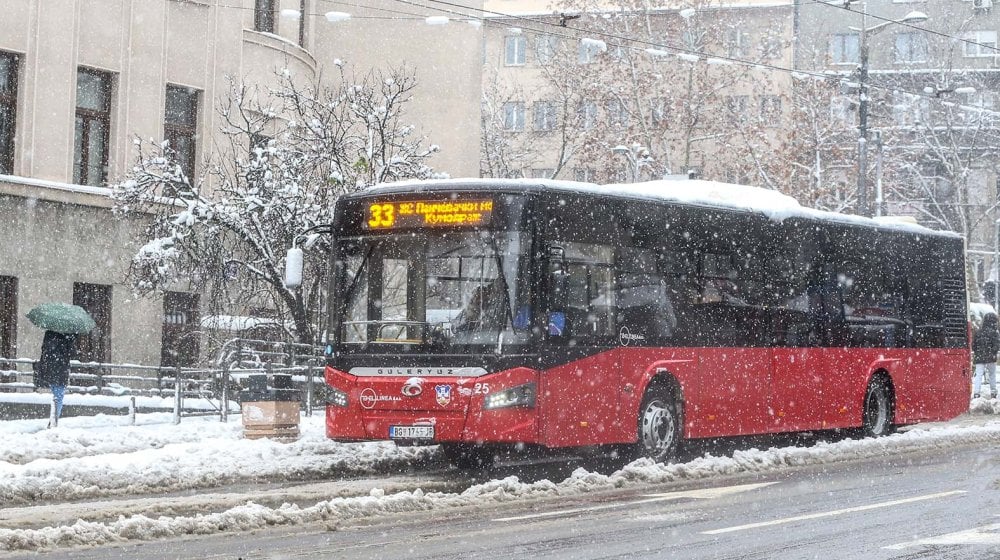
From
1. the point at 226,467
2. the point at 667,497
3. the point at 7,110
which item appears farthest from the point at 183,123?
the point at 667,497

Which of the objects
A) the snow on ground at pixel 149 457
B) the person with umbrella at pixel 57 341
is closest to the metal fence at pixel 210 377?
the person with umbrella at pixel 57 341

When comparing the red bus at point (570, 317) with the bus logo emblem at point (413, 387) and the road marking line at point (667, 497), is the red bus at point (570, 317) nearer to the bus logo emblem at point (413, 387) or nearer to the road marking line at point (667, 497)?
the bus logo emblem at point (413, 387)

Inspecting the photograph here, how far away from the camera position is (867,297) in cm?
2159

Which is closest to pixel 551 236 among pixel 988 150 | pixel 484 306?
pixel 484 306

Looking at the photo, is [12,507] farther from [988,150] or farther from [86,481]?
[988,150]

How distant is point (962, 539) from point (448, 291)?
6552 mm

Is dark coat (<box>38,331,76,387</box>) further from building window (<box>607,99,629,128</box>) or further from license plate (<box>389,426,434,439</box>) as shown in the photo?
building window (<box>607,99,629,128</box>)

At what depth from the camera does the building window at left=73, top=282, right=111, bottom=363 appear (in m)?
30.1

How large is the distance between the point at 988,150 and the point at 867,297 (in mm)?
49628

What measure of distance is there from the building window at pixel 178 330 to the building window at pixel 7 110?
4515 millimetres

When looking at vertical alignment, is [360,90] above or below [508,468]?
above

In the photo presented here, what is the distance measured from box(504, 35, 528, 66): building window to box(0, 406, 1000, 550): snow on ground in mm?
58035

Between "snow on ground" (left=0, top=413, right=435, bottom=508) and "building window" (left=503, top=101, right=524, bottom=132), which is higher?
"building window" (left=503, top=101, right=524, bottom=132)

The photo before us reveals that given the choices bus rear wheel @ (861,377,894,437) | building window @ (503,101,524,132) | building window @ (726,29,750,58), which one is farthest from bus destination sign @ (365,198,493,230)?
building window @ (503,101,524,132)
